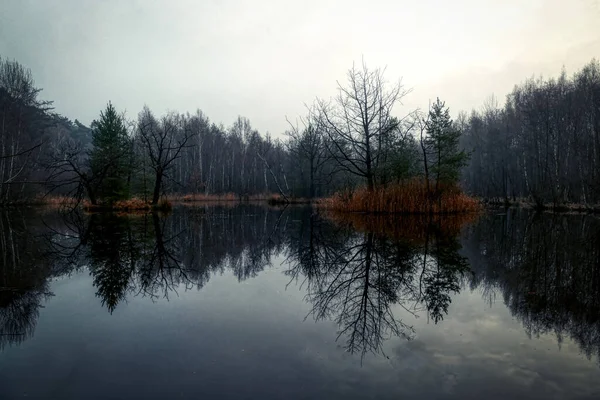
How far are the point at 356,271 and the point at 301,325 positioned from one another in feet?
7.46

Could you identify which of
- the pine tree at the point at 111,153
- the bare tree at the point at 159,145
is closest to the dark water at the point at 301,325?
the bare tree at the point at 159,145

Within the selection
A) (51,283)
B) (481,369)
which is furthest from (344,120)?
(481,369)

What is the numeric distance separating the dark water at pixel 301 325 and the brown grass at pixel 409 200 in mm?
9211

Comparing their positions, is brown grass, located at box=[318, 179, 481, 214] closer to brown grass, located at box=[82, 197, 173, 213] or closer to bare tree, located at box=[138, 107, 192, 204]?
bare tree, located at box=[138, 107, 192, 204]

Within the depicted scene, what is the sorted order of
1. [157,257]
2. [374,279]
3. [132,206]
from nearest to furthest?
[374,279]
[157,257]
[132,206]

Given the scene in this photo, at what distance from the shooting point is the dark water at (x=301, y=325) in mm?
2334

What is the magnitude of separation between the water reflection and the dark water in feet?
0.11

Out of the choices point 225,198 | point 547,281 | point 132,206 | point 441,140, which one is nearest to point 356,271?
point 547,281

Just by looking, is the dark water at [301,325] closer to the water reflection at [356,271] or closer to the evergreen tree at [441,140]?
the water reflection at [356,271]

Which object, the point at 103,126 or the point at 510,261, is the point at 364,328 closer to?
the point at 510,261

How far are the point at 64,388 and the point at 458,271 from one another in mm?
5494

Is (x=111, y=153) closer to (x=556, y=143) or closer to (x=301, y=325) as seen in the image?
(x=301, y=325)

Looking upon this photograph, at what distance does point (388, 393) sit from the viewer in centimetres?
221

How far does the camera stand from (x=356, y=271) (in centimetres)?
559
